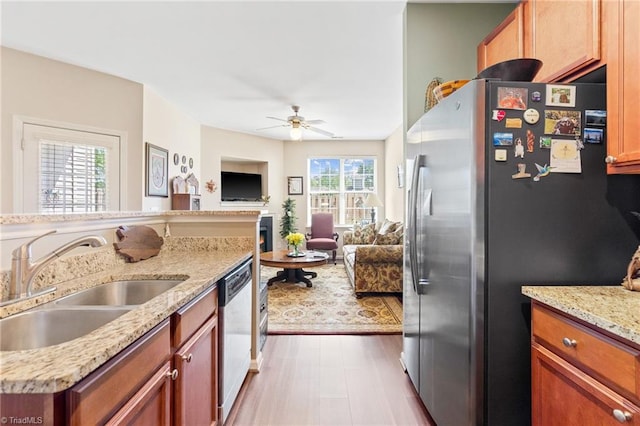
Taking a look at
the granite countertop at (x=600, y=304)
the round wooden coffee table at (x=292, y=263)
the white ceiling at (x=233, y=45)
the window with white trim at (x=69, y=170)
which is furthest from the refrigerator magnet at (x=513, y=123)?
the window with white trim at (x=69, y=170)

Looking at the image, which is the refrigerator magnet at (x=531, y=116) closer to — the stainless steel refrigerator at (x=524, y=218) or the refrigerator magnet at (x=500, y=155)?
the stainless steel refrigerator at (x=524, y=218)

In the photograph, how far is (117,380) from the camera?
2.56 ft

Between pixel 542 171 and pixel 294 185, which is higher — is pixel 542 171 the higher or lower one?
the lower one

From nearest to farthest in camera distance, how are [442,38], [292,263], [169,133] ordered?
[442,38] → [292,263] → [169,133]

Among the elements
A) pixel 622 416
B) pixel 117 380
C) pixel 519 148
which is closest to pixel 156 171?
pixel 117 380

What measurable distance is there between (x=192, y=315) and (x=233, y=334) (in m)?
0.62

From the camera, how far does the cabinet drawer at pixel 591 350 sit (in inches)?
32.4

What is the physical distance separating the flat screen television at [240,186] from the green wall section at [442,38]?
4.78m

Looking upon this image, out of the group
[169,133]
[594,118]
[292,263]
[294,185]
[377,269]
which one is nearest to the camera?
[594,118]

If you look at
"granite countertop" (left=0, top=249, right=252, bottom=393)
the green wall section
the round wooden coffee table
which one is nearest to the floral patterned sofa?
the round wooden coffee table

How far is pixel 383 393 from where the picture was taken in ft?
6.64

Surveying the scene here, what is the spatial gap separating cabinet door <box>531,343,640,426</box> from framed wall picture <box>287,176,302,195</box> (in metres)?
5.97

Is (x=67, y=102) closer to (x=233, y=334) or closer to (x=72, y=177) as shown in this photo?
(x=72, y=177)

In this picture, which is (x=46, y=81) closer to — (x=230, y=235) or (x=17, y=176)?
(x=17, y=176)
